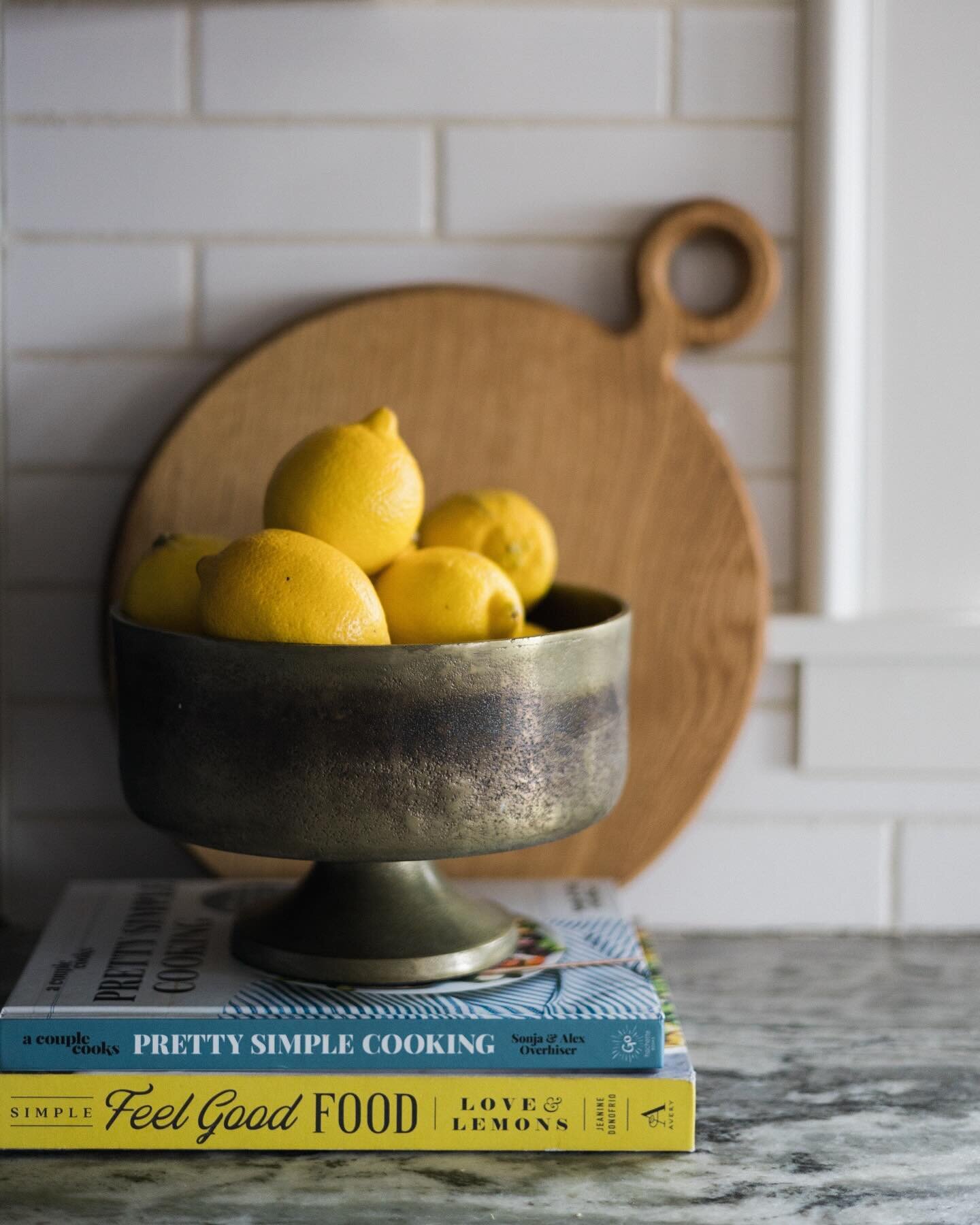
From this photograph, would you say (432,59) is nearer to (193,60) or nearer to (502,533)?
(193,60)

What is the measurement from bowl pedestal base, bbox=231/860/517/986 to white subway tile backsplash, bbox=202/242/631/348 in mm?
398

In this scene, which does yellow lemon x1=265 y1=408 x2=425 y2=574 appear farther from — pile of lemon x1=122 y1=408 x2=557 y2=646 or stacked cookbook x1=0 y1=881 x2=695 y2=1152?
stacked cookbook x1=0 y1=881 x2=695 y2=1152

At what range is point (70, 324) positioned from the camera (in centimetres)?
92

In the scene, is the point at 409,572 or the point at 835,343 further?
the point at 835,343

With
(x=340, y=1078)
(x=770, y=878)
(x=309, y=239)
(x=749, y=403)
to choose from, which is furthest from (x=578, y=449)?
(x=340, y=1078)

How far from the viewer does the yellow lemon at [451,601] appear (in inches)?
26.2

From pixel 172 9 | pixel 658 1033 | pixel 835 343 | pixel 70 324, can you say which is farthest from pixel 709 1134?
pixel 172 9

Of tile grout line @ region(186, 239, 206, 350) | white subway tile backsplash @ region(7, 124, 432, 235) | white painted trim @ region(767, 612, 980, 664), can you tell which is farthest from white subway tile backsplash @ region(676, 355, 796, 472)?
tile grout line @ region(186, 239, 206, 350)

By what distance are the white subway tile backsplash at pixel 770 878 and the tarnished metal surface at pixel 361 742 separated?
314 mm

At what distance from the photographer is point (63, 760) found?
95 centimetres

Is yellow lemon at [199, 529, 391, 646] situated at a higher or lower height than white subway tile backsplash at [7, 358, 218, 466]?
lower

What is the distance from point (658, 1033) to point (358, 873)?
0.18 metres

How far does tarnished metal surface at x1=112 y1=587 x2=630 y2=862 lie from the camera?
0.63 metres

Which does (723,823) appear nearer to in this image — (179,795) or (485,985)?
(485,985)
